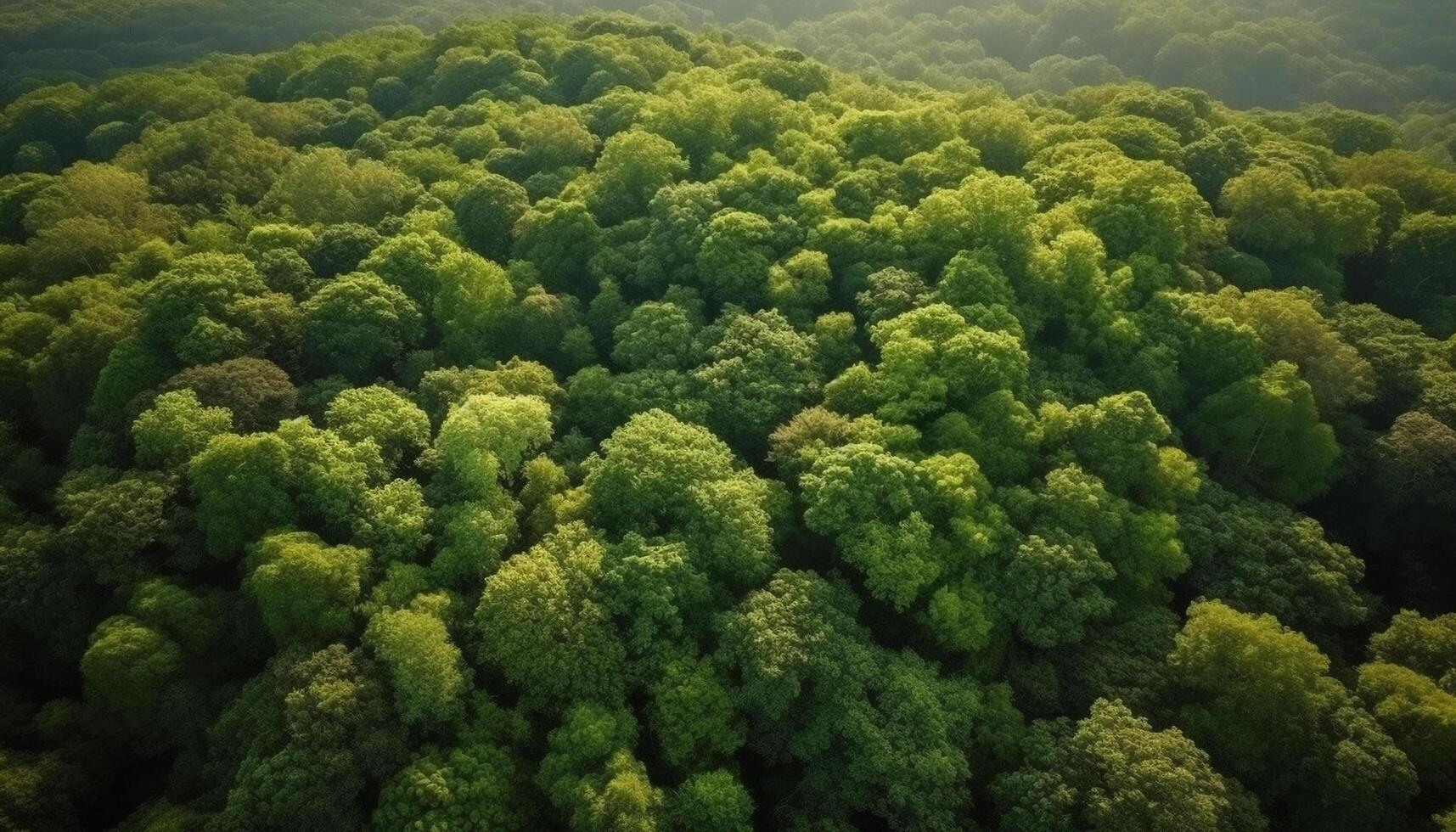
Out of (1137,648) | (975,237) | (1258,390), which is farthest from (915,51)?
(1137,648)

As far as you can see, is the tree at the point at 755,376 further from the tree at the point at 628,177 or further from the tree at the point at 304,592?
the tree at the point at 304,592

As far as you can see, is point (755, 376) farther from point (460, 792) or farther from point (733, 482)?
point (460, 792)

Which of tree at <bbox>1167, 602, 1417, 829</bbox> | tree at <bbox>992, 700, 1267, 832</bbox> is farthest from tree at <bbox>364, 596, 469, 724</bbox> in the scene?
tree at <bbox>1167, 602, 1417, 829</bbox>

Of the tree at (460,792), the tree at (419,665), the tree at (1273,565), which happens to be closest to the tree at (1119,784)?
the tree at (1273,565)

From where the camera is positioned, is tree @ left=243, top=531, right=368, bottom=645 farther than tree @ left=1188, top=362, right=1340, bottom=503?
No

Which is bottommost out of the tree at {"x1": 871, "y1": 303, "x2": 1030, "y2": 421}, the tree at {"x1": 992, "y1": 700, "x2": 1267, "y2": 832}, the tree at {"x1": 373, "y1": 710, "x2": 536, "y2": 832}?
the tree at {"x1": 373, "y1": 710, "x2": 536, "y2": 832}

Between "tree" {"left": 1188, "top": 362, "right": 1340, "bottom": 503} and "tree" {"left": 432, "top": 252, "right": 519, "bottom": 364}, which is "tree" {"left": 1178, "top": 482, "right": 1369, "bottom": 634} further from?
"tree" {"left": 432, "top": 252, "right": 519, "bottom": 364}

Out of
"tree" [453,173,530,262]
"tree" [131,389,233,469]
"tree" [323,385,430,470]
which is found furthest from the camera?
"tree" [453,173,530,262]

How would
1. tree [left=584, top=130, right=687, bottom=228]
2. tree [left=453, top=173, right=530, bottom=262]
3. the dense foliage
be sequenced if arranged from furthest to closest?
tree [left=584, top=130, right=687, bottom=228] < tree [left=453, top=173, right=530, bottom=262] < the dense foliage

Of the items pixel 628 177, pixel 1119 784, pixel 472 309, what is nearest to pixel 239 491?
pixel 472 309
